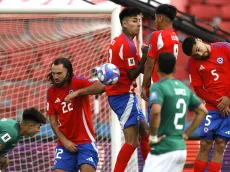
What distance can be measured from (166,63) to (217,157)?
208 centimetres

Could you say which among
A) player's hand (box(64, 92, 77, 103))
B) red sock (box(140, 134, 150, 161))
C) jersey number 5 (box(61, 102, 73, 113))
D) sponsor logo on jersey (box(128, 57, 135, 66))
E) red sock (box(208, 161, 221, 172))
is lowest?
red sock (box(208, 161, 221, 172))

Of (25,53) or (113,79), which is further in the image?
(25,53)

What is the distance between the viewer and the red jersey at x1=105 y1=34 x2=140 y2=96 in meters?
8.11

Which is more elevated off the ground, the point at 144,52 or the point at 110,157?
the point at 144,52

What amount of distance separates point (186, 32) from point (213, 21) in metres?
2.19

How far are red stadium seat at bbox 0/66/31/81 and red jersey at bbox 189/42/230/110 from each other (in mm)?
2819

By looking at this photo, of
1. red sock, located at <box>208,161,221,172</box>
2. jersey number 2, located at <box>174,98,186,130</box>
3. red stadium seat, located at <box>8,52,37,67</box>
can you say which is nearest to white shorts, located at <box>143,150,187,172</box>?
jersey number 2, located at <box>174,98,186,130</box>

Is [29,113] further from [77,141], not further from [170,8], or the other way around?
[170,8]

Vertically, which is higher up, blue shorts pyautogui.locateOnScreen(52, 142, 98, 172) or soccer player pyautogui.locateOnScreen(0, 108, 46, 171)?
soccer player pyautogui.locateOnScreen(0, 108, 46, 171)

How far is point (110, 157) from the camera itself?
393 inches

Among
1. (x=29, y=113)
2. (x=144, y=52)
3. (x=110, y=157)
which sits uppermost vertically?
(x=144, y=52)

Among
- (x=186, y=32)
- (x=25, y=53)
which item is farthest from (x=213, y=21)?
(x=25, y=53)

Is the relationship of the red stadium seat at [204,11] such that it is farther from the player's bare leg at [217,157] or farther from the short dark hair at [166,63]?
the short dark hair at [166,63]

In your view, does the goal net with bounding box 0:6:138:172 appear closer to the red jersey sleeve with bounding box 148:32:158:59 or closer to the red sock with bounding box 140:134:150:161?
the red sock with bounding box 140:134:150:161
